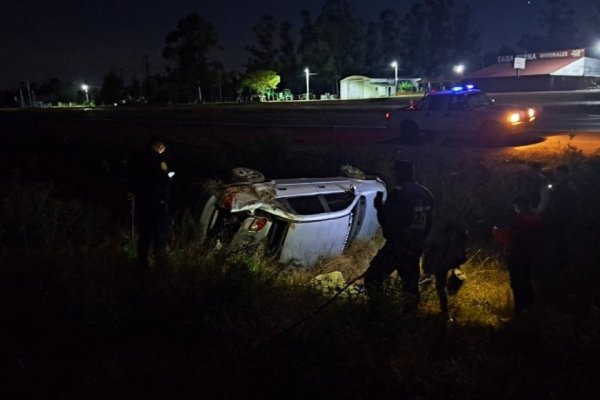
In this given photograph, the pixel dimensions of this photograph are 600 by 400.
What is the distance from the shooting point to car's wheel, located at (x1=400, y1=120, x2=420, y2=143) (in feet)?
56.2

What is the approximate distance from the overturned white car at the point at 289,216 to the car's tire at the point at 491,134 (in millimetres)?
8710

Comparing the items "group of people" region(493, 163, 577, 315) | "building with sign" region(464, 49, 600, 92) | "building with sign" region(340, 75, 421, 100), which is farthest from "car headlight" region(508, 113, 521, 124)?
"building with sign" region(340, 75, 421, 100)

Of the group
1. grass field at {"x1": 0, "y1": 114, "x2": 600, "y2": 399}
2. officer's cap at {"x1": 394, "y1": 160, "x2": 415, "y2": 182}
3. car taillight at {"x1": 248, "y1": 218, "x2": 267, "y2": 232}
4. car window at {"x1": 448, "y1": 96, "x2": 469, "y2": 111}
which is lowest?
grass field at {"x1": 0, "y1": 114, "x2": 600, "y2": 399}

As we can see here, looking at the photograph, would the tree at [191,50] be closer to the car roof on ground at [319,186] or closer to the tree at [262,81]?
the tree at [262,81]

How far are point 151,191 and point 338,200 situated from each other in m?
2.58

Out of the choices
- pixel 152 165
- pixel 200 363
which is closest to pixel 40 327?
pixel 200 363

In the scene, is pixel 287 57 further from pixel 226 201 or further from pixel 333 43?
pixel 226 201

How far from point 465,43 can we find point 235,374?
95.0 meters

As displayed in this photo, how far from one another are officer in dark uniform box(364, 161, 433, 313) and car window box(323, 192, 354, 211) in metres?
2.00

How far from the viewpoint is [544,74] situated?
5269 cm

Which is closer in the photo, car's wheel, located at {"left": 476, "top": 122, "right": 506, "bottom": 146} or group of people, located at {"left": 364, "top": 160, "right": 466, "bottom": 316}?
group of people, located at {"left": 364, "top": 160, "right": 466, "bottom": 316}

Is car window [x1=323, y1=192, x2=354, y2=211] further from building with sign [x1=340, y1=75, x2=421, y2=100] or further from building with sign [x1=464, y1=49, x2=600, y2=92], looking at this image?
building with sign [x1=340, y1=75, x2=421, y2=100]

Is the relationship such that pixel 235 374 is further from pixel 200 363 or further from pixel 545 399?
pixel 545 399

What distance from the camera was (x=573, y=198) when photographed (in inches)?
274
